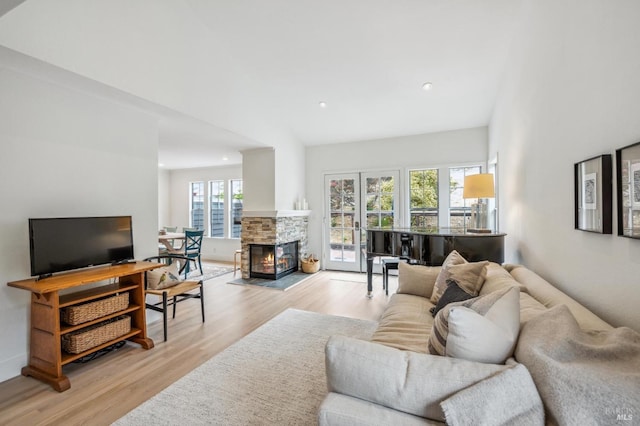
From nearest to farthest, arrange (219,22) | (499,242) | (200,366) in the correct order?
(200,366) → (499,242) → (219,22)

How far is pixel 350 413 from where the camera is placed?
101 cm

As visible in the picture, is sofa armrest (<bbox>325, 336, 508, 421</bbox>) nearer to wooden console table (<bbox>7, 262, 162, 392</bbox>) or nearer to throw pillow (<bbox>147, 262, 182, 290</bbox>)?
wooden console table (<bbox>7, 262, 162, 392</bbox>)

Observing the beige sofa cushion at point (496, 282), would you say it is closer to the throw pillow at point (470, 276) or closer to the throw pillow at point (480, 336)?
the throw pillow at point (470, 276)

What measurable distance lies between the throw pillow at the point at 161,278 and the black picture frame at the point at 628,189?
12.0 ft

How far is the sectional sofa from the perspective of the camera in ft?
2.79

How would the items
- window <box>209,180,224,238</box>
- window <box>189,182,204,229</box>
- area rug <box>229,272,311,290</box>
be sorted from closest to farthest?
area rug <box>229,272,311,290</box> < window <box>209,180,224,238</box> < window <box>189,182,204,229</box>

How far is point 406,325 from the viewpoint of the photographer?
201 cm

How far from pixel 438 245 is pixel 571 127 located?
1.60m

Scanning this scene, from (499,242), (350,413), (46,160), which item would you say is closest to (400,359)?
(350,413)

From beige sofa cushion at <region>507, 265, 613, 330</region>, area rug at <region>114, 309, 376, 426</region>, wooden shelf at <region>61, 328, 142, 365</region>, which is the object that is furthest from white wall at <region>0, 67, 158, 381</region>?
beige sofa cushion at <region>507, 265, 613, 330</region>

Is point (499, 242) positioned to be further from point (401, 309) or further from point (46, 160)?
point (46, 160)

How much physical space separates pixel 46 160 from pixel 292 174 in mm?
3705

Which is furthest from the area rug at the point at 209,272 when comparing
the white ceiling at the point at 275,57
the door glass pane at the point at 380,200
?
the door glass pane at the point at 380,200

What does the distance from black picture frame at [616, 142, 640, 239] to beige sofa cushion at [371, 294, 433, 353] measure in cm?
110
